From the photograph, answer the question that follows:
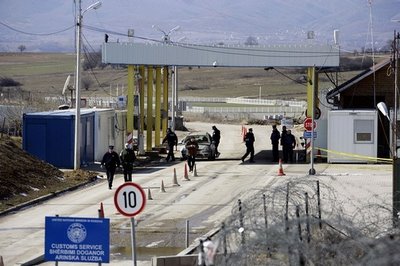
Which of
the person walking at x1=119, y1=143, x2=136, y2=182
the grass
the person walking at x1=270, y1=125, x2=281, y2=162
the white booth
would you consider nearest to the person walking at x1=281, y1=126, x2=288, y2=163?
the person walking at x1=270, y1=125, x2=281, y2=162

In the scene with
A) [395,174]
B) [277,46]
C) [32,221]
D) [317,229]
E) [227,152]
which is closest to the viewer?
[317,229]

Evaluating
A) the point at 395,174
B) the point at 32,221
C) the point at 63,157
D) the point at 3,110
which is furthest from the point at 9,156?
the point at 3,110

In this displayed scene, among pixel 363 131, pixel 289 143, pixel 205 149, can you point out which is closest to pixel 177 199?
pixel 289 143

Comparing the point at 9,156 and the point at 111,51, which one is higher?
the point at 111,51

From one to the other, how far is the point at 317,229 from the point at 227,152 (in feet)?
132

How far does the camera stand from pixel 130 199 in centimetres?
1709

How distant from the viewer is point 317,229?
51.5ft

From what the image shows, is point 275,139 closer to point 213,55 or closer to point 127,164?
point 213,55

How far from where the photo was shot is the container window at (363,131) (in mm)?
45319

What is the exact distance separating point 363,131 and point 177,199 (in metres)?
15.7

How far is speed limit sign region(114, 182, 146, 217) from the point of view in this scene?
55.9ft

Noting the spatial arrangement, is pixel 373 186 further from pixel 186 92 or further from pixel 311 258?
pixel 186 92

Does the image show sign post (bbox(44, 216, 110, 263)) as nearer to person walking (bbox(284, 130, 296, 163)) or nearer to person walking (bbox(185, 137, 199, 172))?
person walking (bbox(185, 137, 199, 172))

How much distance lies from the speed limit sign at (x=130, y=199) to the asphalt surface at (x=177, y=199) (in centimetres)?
342
